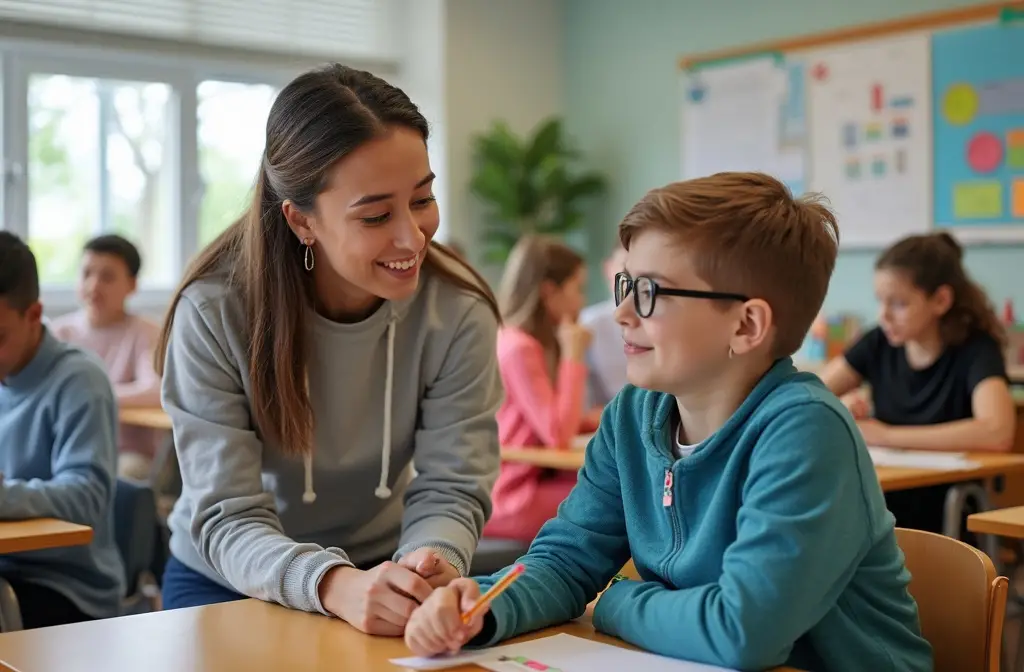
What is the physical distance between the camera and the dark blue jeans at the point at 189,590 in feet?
6.14

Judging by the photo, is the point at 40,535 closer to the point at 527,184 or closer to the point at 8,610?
the point at 8,610

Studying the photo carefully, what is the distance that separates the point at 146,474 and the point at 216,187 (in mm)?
2390

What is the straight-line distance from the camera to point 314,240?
182 cm

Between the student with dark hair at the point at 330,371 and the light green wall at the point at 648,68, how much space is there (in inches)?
169

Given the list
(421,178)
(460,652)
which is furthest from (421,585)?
(421,178)

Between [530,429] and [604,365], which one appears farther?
[604,365]

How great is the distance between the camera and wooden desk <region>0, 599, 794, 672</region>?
4.11 feet

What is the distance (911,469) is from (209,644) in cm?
204

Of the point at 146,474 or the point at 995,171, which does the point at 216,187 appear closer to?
Answer: the point at 146,474

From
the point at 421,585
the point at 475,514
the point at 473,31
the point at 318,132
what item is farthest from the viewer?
the point at 473,31

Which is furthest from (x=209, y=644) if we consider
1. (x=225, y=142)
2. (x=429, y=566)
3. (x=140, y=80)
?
(x=225, y=142)

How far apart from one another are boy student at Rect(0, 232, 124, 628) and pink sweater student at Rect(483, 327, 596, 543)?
1163mm

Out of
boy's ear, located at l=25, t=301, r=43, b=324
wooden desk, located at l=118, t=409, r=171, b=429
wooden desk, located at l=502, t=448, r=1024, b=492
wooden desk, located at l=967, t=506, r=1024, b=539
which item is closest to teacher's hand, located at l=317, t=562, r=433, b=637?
wooden desk, located at l=967, t=506, r=1024, b=539

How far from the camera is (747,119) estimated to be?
6.40 meters
